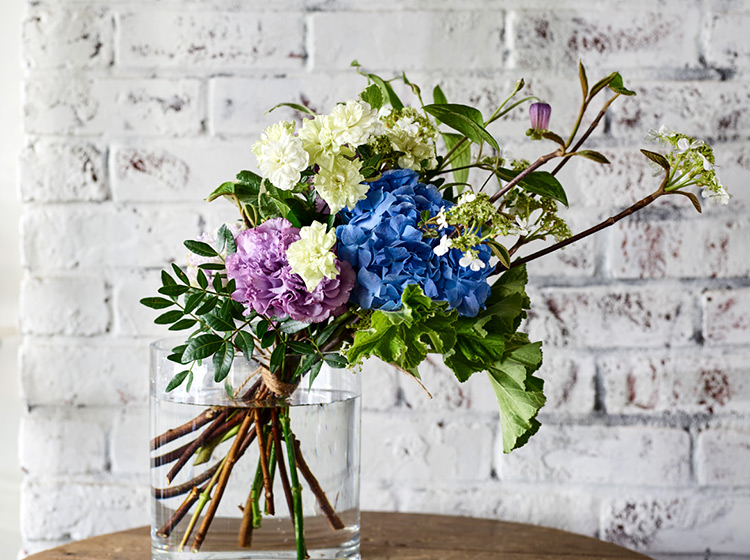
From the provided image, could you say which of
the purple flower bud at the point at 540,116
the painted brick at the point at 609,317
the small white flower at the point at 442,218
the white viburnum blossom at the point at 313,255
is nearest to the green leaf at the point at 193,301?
the white viburnum blossom at the point at 313,255

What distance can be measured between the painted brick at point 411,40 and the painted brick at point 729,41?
292 millimetres

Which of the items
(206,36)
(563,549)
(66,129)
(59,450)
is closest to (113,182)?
(66,129)

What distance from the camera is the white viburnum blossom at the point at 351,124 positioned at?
60cm

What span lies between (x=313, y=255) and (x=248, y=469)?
0.25 metres

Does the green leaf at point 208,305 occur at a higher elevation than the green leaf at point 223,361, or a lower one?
higher

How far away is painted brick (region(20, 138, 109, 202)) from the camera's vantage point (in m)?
1.03

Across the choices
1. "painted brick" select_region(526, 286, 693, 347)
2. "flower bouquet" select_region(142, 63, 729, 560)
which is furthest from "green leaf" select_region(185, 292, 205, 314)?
"painted brick" select_region(526, 286, 693, 347)

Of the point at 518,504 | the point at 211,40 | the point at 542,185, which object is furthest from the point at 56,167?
the point at 518,504

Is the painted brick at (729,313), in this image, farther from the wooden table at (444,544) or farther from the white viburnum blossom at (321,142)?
the white viburnum blossom at (321,142)

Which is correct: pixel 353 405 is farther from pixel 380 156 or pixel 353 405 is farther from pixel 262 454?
pixel 380 156

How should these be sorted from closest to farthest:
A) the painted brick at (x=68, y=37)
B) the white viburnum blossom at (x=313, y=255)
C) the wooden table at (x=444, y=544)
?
the white viburnum blossom at (x=313, y=255), the wooden table at (x=444, y=544), the painted brick at (x=68, y=37)

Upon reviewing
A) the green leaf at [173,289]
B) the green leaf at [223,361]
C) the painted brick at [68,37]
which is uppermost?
the painted brick at [68,37]

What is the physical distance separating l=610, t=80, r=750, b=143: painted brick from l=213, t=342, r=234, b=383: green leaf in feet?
2.14

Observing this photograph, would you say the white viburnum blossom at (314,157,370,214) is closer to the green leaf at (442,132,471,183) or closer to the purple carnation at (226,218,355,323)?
the purple carnation at (226,218,355,323)
